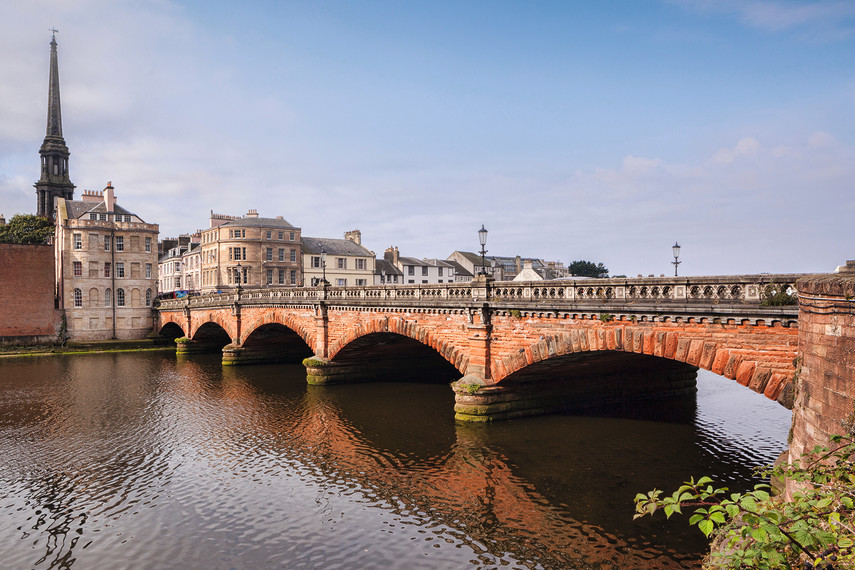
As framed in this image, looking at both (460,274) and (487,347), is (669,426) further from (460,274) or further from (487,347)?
(460,274)

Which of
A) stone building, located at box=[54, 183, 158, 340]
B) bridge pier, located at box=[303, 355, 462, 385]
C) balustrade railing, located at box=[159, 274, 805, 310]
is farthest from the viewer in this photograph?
stone building, located at box=[54, 183, 158, 340]

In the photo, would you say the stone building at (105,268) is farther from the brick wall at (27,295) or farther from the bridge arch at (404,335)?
the bridge arch at (404,335)

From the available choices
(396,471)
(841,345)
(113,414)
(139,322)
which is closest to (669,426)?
(396,471)

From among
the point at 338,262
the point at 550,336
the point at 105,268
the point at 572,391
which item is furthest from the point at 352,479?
the point at 338,262

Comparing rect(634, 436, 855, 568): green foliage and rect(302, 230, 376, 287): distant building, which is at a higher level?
rect(302, 230, 376, 287): distant building

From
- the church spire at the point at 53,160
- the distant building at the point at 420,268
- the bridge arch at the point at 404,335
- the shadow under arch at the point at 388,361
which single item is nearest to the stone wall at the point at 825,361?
the bridge arch at the point at 404,335


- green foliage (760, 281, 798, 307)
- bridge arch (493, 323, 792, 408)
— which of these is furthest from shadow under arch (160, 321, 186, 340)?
green foliage (760, 281, 798, 307)

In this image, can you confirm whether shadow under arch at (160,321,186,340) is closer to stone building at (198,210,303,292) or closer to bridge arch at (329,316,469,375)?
stone building at (198,210,303,292)

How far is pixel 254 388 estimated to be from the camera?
3338 cm

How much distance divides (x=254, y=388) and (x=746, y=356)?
27.5m

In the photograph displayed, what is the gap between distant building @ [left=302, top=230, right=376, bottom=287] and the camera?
75188 millimetres

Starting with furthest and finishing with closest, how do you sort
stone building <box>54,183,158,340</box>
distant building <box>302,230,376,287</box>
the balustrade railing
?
distant building <box>302,230,376,287</box> → stone building <box>54,183,158,340</box> → the balustrade railing

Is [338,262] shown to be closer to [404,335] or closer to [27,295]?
[27,295]

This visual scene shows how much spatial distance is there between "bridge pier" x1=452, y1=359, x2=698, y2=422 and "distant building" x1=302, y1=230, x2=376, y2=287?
168ft
